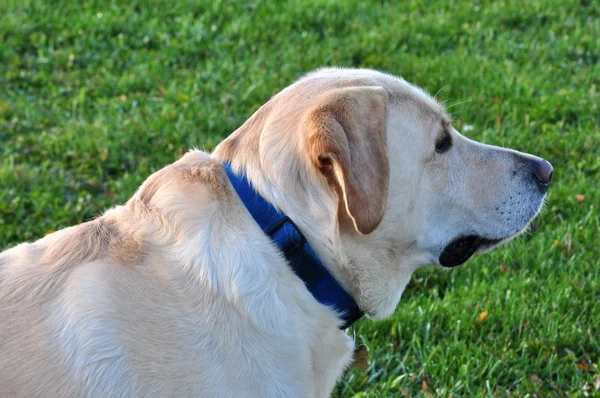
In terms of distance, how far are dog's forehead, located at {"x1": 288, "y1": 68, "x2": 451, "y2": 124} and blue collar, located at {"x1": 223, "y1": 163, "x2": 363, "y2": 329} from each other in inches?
17.0

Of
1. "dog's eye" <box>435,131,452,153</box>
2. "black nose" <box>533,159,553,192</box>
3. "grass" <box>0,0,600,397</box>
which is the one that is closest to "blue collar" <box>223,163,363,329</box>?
"dog's eye" <box>435,131,452,153</box>

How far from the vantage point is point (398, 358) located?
4117mm

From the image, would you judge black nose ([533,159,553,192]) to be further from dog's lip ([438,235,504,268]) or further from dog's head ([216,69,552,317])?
dog's lip ([438,235,504,268])

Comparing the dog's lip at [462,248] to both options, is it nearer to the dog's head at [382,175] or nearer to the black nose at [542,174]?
the dog's head at [382,175]

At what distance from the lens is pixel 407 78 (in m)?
6.72

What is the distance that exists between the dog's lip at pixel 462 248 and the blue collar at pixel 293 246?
0.49 m

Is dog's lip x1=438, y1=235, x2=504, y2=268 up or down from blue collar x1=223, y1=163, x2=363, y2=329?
down

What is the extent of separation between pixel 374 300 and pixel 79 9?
5.79 meters

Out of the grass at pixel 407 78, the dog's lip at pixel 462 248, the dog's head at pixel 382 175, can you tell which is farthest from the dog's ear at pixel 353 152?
the grass at pixel 407 78

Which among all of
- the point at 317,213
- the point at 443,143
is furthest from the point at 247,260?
the point at 443,143

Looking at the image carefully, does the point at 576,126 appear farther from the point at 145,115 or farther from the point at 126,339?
the point at 126,339

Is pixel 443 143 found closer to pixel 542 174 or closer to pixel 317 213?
pixel 542 174

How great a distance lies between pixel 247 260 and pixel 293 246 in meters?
0.16

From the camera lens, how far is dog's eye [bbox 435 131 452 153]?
3209mm
